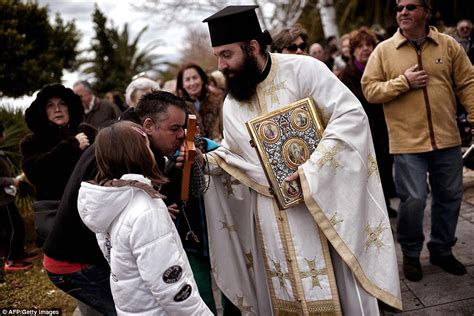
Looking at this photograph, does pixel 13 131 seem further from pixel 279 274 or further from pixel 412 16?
pixel 412 16

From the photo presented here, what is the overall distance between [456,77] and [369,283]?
5.81 feet

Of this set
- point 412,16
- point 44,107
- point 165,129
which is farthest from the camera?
point 44,107

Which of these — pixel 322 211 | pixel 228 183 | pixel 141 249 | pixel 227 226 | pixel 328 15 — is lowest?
pixel 227 226

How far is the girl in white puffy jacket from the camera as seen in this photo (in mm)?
2127

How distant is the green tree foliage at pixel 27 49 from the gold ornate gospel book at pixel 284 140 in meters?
6.04

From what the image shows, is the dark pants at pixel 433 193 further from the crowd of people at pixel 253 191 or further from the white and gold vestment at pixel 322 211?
the white and gold vestment at pixel 322 211

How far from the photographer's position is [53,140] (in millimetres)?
3982

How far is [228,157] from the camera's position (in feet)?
9.98

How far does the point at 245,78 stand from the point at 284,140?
1.40 ft

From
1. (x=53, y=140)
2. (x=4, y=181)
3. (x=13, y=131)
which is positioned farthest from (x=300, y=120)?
(x=13, y=131)

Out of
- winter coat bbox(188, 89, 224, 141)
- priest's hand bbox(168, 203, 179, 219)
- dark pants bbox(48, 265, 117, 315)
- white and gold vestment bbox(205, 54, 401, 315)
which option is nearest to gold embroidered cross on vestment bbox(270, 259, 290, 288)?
white and gold vestment bbox(205, 54, 401, 315)

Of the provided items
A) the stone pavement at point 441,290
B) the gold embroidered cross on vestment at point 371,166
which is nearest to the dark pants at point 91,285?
the gold embroidered cross on vestment at point 371,166

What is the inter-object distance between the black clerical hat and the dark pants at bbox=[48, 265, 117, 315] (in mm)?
1369

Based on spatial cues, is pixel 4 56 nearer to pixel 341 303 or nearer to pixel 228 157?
pixel 228 157
